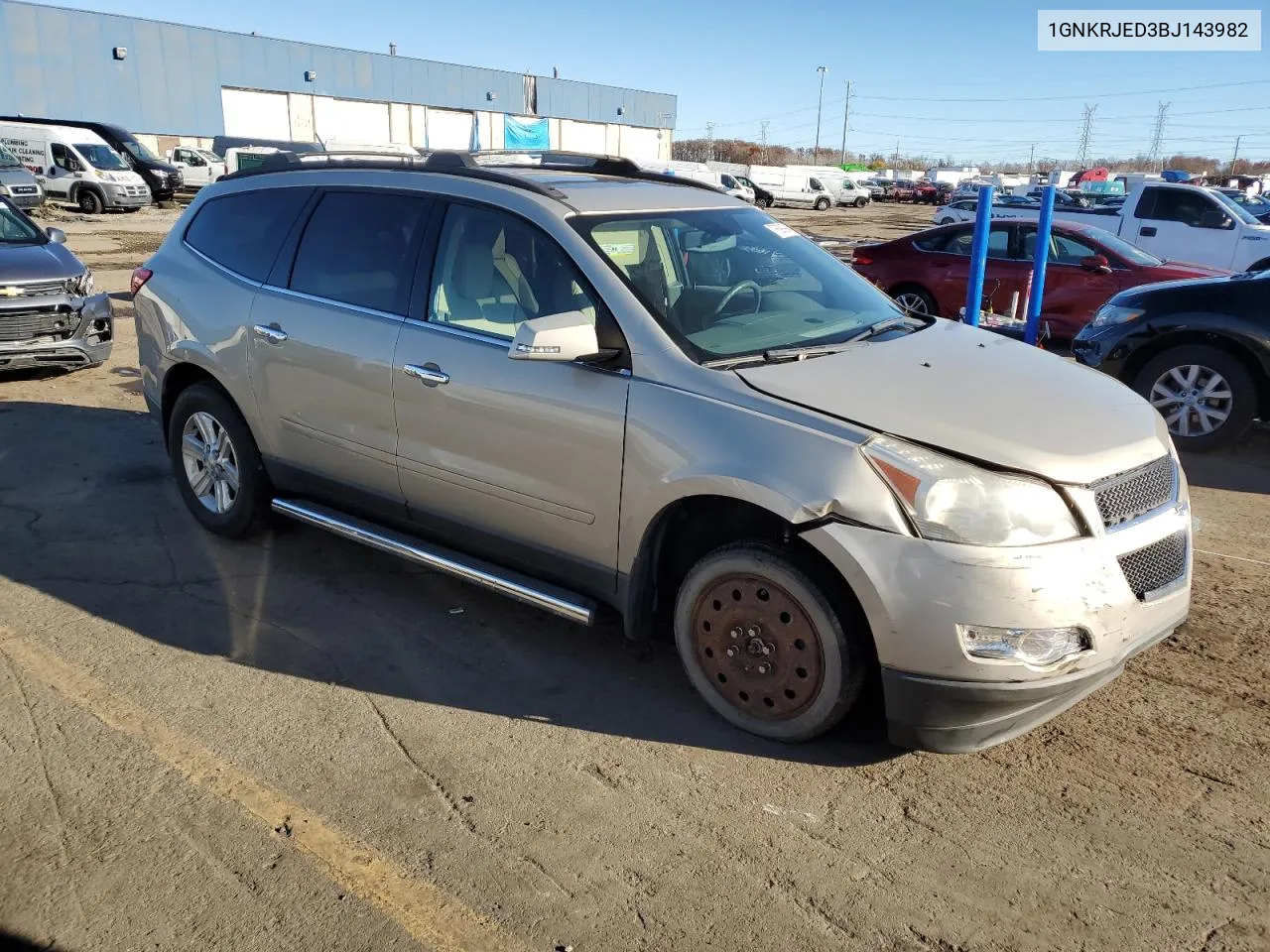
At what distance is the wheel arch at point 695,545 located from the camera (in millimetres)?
3305

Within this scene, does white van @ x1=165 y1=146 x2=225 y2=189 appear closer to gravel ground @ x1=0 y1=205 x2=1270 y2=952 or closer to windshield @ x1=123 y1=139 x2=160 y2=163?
windshield @ x1=123 y1=139 x2=160 y2=163

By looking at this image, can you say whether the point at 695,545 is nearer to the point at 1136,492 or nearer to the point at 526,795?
the point at 526,795

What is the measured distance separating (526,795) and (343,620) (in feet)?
5.29

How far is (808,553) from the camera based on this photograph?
3.36m

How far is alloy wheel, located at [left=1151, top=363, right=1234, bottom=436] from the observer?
727 centimetres

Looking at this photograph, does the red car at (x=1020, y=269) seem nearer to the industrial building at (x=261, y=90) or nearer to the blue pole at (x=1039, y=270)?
the blue pole at (x=1039, y=270)

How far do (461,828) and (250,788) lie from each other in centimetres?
73

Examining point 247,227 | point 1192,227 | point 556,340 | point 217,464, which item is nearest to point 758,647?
point 556,340

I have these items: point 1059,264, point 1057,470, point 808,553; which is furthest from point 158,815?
point 1059,264

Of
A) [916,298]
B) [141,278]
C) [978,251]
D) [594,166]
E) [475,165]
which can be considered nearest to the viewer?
[475,165]

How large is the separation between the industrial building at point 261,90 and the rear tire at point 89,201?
9.46 metres

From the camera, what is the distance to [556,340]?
3.55 meters

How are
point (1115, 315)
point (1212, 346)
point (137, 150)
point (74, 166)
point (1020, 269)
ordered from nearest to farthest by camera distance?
point (1212, 346), point (1115, 315), point (1020, 269), point (74, 166), point (137, 150)

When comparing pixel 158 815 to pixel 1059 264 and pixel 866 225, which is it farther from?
pixel 866 225
